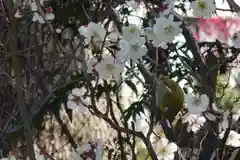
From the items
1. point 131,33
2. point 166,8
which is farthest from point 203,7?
point 131,33

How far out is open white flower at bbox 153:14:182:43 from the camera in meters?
1.35

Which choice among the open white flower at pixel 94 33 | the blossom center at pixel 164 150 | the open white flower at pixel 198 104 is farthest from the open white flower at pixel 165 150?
the open white flower at pixel 94 33

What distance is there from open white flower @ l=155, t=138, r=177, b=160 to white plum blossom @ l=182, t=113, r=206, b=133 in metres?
0.25

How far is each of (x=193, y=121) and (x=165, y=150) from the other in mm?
303

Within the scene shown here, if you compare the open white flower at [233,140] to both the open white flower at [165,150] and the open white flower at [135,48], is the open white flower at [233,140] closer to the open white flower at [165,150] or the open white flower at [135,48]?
the open white flower at [165,150]

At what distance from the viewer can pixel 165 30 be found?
4.47ft

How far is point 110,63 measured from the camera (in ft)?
4.21

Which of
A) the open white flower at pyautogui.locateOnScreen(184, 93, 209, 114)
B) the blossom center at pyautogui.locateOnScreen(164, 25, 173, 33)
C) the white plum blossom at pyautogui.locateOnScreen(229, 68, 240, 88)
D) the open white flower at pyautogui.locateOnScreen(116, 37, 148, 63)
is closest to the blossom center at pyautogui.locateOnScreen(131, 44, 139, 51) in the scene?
the open white flower at pyautogui.locateOnScreen(116, 37, 148, 63)

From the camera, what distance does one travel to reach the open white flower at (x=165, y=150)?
4.75ft

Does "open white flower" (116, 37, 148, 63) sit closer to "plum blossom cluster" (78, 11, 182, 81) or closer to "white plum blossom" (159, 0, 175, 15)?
"plum blossom cluster" (78, 11, 182, 81)

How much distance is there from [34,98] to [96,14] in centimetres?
70

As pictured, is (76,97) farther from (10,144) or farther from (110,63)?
(10,144)

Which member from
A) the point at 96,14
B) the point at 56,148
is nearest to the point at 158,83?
the point at 96,14

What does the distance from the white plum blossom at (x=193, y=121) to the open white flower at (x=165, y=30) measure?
16.1 inches
